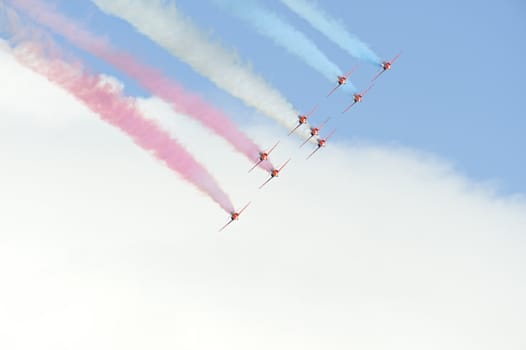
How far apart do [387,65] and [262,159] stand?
41.9 ft

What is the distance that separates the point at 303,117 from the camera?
244 feet

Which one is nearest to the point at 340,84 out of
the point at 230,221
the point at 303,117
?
the point at 303,117

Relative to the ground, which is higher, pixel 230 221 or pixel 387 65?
pixel 387 65

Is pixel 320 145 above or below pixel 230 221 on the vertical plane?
above

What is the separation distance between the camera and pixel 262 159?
72.7m

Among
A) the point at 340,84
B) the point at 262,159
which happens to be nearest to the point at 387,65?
the point at 340,84

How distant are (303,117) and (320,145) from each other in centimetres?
407

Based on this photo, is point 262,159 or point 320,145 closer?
point 262,159

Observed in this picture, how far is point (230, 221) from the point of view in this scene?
241 ft

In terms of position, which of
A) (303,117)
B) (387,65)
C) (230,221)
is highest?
(387,65)

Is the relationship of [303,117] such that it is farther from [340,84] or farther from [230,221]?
[230,221]

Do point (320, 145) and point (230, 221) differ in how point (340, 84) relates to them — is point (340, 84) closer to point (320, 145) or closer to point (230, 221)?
point (320, 145)

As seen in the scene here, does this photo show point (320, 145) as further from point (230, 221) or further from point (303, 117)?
point (230, 221)

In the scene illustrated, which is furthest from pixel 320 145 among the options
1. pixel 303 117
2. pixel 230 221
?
pixel 230 221
